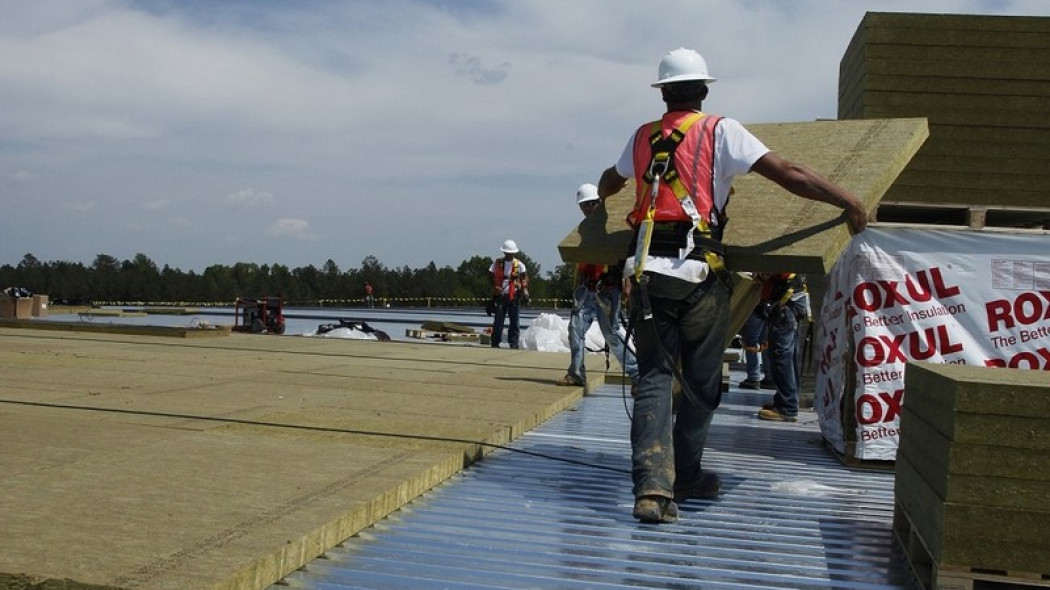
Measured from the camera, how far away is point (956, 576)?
3125mm

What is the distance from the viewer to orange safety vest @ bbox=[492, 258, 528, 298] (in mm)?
16203

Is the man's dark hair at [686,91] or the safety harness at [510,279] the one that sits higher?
the man's dark hair at [686,91]

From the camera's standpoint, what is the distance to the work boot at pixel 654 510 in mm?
4113

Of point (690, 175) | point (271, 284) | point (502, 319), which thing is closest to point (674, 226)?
point (690, 175)

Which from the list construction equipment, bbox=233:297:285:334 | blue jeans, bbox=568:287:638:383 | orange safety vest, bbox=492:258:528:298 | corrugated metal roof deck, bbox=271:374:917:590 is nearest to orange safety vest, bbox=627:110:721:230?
corrugated metal roof deck, bbox=271:374:917:590

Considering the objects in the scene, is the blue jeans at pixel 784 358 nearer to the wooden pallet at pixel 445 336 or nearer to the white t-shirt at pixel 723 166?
the white t-shirt at pixel 723 166

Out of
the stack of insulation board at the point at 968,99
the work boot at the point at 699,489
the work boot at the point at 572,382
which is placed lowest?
the work boot at the point at 699,489

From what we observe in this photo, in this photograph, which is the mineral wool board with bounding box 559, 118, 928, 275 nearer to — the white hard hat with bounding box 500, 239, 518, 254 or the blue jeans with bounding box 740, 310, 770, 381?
the blue jeans with bounding box 740, 310, 770, 381

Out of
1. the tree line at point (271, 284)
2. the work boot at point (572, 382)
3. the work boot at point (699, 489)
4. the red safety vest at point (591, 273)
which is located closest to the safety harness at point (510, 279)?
the red safety vest at point (591, 273)

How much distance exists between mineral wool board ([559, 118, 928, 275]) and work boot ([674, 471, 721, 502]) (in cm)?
96

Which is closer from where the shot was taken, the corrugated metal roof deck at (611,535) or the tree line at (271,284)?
the corrugated metal roof deck at (611,535)

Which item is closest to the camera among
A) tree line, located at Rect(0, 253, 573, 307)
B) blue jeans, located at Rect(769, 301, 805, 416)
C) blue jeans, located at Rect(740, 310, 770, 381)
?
blue jeans, located at Rect(769, 301, 805, 416)

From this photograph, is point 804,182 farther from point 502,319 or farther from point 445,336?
point 445,336

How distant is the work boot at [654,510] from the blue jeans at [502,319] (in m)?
12.0
